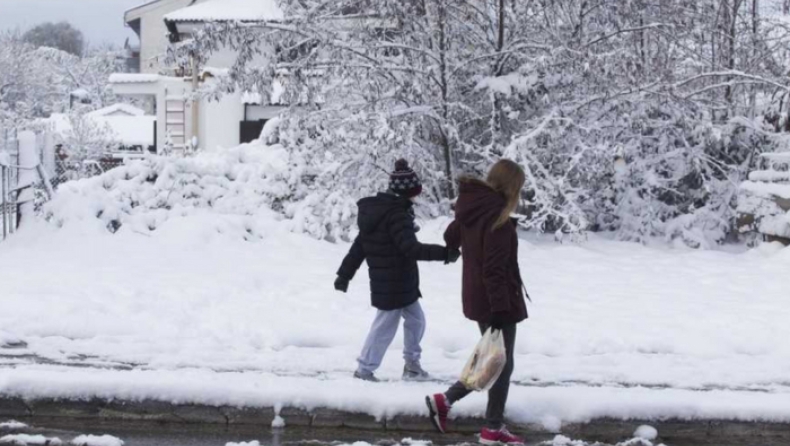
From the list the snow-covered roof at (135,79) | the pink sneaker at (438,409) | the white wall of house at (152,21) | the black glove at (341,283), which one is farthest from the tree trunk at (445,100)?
the white wall of house at (152,21)

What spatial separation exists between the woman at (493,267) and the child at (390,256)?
20.9 inches

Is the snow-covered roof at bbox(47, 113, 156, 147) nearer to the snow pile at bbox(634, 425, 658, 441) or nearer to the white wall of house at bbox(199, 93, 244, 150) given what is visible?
the white wall of house at bbox(199, 93, 244, 150)

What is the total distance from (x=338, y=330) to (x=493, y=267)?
3.13 meters

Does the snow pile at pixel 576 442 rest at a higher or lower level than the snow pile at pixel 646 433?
lower

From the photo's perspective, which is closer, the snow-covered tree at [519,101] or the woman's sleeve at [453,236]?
the woman's sleeve at [453,236]

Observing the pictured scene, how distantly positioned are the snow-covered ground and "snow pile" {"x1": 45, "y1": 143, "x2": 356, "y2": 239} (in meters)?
0.63

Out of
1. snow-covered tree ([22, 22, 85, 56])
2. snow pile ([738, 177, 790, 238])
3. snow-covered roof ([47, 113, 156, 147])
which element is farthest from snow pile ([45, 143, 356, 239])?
snow-covered tree ([22, 22, 85, 56])

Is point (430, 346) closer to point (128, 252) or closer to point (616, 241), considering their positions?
point (128, 252)

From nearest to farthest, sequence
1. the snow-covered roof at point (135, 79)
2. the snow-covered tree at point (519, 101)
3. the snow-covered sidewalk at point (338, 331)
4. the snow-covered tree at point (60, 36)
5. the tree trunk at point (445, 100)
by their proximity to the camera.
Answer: the snow-covered sidewalk at point (338, 331), the tree trunk at point (445, 100), the snow-covered tree at point (519, 101), the snow-covered roof at point (135, 79), the snow-covered tree at point (60, 36)

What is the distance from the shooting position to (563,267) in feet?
43.6

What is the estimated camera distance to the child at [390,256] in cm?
710

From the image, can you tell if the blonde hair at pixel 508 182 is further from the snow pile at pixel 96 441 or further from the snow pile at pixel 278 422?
the snow pile at pixel 96 441

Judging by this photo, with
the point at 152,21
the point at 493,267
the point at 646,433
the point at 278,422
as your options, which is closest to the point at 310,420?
the point at 278,422

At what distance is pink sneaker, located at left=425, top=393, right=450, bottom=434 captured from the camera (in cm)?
667
